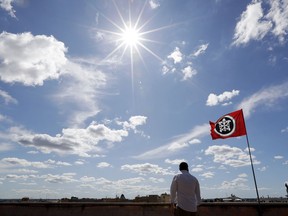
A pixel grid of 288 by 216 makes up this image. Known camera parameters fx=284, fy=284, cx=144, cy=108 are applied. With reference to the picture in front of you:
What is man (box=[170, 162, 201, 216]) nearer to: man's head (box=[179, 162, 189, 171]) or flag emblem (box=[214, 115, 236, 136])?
man's head (box=[179, 162, 189, 171])

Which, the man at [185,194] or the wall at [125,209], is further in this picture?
the wall at [125,209]

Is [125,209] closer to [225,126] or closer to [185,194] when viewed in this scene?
[185,194]

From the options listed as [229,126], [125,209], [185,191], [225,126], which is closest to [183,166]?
[185,191]

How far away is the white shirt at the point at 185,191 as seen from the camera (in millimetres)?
5465

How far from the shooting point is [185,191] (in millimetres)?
5512

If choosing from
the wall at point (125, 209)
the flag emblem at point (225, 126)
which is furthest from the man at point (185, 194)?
the flag emblem at point (225, 126)

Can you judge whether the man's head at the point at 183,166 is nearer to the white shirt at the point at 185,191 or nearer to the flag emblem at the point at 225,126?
the white shirt at the point at 185,191

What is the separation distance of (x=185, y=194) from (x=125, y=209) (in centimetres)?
437

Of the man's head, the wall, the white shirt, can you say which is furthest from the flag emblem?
the white shirt

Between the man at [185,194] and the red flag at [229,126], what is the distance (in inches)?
264

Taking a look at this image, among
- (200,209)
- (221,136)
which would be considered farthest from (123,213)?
(221,136)

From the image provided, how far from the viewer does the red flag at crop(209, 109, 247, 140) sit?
1173 centimetres

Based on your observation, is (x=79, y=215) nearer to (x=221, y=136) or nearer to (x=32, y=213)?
(x=32, y=213)

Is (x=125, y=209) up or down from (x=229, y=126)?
down
